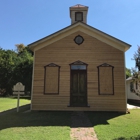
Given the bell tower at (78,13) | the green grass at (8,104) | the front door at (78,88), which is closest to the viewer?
the front door at (78,88)

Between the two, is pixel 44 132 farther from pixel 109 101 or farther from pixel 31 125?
pixel 109 101

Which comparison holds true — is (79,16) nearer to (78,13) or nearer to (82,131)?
(78,13)

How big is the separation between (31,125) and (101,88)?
5.70m

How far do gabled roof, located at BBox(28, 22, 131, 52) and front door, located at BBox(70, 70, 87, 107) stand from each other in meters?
2.80

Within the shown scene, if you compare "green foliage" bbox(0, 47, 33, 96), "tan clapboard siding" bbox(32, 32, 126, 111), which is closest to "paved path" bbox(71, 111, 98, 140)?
"tan clapboard siding" bbox(32, 32, 126, 111)

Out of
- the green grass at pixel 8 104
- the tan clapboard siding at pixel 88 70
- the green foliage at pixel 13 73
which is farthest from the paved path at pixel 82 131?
the green foliage at pixel 13 73

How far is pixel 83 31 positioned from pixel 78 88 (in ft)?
14.0

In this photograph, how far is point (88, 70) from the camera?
11.9 m

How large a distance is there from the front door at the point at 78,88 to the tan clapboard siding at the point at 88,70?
34cm

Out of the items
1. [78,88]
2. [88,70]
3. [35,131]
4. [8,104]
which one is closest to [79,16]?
[88,70]

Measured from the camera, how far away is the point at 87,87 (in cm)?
1170

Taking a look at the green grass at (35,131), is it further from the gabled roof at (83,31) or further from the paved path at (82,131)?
the gabled roof at (83,31)

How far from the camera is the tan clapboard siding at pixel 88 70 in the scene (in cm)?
1155

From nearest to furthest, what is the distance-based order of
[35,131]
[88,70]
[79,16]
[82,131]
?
1. [35,131]
2. [82,131]
3. [88,70]
4. [79,16]
